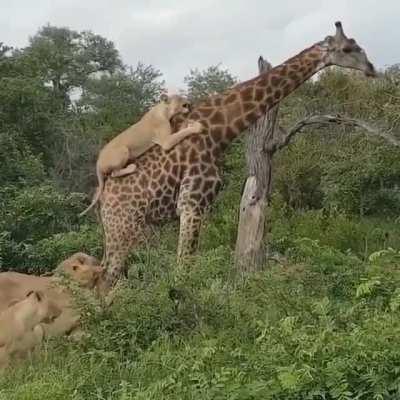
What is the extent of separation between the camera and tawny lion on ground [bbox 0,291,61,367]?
588 centimetres

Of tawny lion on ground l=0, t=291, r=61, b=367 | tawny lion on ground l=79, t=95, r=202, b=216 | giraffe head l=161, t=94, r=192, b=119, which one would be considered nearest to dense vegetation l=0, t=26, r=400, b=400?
tawny lion on ground l=0, t=291, r=61, b=367

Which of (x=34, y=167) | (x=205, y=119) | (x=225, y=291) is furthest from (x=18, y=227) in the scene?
(x=225, y=291)

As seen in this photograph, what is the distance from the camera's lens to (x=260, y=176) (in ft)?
29.4

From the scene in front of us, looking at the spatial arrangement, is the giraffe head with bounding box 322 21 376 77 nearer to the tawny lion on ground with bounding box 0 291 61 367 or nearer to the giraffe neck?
the giraffe neck

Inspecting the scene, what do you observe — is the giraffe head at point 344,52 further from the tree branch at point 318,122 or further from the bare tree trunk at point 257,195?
the bare tree trunk at point 257,195

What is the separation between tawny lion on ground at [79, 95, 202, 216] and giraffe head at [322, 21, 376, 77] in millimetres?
1423

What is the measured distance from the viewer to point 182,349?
550cm

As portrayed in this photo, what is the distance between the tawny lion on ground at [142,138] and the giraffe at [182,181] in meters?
0.06

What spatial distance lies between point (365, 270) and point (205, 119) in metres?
2.13

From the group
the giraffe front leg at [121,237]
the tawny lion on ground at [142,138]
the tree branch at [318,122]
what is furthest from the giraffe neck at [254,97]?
the giraffe front leg at [121,237]

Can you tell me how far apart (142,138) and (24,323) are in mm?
2511

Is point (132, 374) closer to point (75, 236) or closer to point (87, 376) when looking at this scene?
point (87, 376)

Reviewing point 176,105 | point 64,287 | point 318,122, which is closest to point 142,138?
point 176,105

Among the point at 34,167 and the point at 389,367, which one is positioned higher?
the point at 34,167
